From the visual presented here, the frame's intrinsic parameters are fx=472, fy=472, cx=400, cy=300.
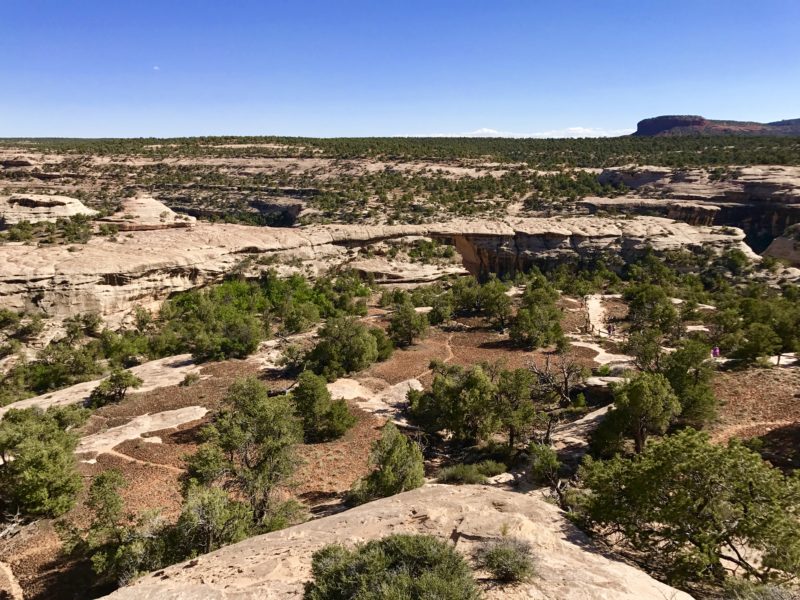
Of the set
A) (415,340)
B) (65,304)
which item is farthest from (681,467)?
(65,304)

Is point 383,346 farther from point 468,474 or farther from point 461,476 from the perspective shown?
point 468,474

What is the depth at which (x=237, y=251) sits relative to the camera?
151ft

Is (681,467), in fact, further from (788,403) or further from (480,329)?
(480,329)

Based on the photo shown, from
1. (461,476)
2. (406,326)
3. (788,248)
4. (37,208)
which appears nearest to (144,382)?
(406,326)

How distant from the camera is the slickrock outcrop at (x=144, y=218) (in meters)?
48.8

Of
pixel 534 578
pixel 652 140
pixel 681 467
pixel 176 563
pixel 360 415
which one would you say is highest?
pixel 652 140

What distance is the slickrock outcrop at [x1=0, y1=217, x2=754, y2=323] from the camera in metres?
34.6

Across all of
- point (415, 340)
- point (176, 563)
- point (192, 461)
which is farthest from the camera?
point (415, 340)

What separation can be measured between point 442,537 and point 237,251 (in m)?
41.2

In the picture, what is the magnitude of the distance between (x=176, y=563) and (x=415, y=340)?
889 inches

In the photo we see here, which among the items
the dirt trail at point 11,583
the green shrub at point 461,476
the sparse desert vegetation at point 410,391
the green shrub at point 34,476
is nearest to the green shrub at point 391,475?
the sparse desert vegetation at point 410,391

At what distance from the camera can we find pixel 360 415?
2195 cm

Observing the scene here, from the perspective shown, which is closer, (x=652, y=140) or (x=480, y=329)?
(x=480, y=329)

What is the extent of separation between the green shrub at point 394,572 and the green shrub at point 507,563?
548mm
